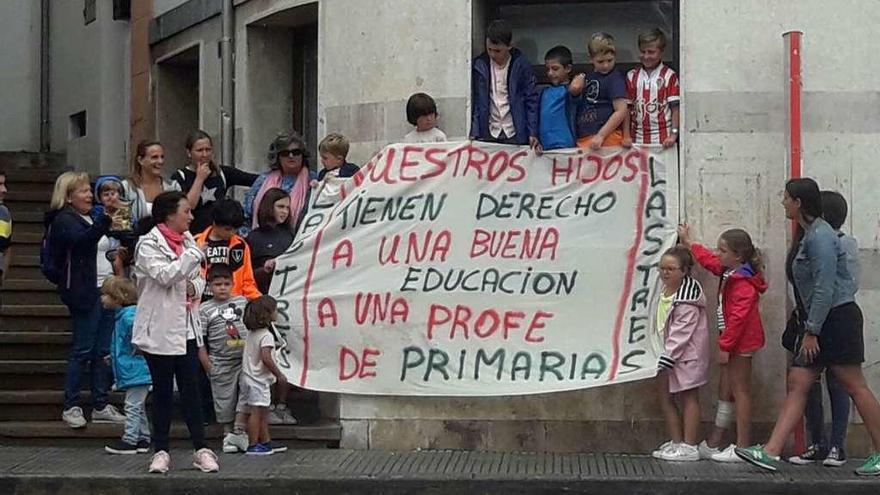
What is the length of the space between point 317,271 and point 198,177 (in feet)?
4.53

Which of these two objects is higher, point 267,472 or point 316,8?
point 316,8

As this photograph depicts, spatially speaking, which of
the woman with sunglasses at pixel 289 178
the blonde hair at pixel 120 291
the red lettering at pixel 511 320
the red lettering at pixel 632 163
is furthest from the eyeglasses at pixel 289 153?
the red lettering at pixel 632 163

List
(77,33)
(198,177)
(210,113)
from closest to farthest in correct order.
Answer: (198,177) → (210,113) → (77,33)

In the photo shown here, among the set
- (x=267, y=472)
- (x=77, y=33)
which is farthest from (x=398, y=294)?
(x=77, y=33)

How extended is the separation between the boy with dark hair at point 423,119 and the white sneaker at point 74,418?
10.2 feet

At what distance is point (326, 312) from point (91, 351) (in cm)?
176

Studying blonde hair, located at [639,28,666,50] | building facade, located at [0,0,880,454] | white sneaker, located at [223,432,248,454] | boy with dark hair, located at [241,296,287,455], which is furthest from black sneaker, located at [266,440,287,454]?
blonde hair, located at [639,28,666,50]

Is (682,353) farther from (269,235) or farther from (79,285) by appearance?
(79,285)

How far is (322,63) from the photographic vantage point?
1147 cm

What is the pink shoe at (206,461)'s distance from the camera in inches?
381

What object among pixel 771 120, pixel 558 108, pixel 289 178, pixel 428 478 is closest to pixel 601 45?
pixel 558 108

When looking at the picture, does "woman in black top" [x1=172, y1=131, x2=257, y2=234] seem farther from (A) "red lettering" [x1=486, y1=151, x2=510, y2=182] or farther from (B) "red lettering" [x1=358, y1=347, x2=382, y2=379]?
(A) "red lettering" [x1=486, y1=151, x2=510, y2=182]

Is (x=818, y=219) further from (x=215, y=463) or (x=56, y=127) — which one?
(x=56, y=127)

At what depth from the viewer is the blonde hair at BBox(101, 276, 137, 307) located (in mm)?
10828
